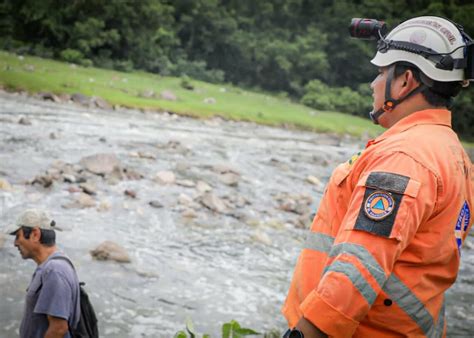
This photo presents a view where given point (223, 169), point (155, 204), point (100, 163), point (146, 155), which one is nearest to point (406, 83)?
point (155, 204)

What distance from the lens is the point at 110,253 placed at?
8.40 m

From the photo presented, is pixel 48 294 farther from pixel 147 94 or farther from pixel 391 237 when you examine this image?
pixel 147 94

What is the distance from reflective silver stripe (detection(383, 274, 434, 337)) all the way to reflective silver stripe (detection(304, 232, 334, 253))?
0.30 metres

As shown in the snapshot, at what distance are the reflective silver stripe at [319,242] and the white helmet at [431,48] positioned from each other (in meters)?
0.75

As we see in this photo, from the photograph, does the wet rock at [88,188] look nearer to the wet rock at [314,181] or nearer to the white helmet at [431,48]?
the wet rock at [314,181]

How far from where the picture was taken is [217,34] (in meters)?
40.0

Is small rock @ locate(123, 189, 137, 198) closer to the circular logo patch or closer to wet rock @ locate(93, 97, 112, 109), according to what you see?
the circular logo patch

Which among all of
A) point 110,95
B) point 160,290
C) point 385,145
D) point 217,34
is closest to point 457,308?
point 160,290

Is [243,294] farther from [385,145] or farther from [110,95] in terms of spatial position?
[110,95]

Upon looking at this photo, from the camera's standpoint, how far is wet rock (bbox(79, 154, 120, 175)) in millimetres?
12746

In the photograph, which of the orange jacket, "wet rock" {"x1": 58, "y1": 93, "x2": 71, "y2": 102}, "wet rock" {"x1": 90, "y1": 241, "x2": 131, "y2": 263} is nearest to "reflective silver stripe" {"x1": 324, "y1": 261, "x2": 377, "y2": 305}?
the orange jacket

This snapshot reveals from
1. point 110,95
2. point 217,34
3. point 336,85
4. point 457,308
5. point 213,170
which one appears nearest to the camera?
point 457,308

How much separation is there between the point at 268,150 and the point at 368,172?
18037 mm

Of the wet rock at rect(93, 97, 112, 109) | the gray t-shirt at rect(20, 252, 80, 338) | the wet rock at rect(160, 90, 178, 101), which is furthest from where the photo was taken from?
the wet rock at rect(160, 90, 178, 101)
